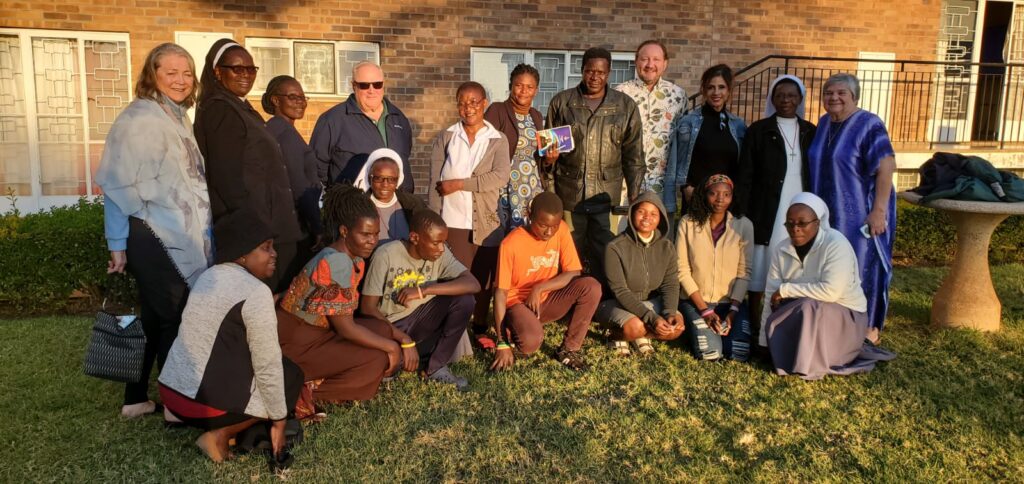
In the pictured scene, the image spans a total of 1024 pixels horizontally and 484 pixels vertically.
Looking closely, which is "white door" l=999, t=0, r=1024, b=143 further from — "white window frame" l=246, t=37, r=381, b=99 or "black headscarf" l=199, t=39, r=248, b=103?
"black headscarf" l=199, t=39, r=248, b=103

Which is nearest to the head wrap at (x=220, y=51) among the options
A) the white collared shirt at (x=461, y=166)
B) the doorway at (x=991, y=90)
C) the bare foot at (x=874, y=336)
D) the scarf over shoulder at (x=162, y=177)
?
the scarf over shoulder at (x=162, y=177)

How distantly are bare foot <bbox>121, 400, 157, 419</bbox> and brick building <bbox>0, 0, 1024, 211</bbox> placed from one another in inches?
237

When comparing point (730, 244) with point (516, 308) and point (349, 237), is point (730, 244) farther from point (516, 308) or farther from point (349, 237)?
point (349, 237)

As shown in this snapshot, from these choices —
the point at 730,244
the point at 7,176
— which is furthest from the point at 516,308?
the point at 7,176

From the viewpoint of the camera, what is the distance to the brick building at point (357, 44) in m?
8.55

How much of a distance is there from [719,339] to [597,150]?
1.65 metres

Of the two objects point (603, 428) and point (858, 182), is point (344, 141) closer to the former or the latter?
point (603, 428)

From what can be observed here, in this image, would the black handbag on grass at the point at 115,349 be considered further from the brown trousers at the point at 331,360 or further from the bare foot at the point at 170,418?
the brown trousers at the point at 331,360

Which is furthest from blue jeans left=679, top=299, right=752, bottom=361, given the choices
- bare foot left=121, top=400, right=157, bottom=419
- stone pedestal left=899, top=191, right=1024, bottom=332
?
bare foot left=121, top=400, right=157, bottom=419

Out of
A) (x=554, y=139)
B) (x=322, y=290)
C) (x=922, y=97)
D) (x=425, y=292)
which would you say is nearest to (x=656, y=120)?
(x=554, y=139)

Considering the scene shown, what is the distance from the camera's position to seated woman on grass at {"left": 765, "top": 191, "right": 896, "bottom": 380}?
436cm

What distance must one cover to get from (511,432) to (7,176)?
28.5ft

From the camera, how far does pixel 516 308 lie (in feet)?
15.1

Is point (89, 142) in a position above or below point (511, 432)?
above
